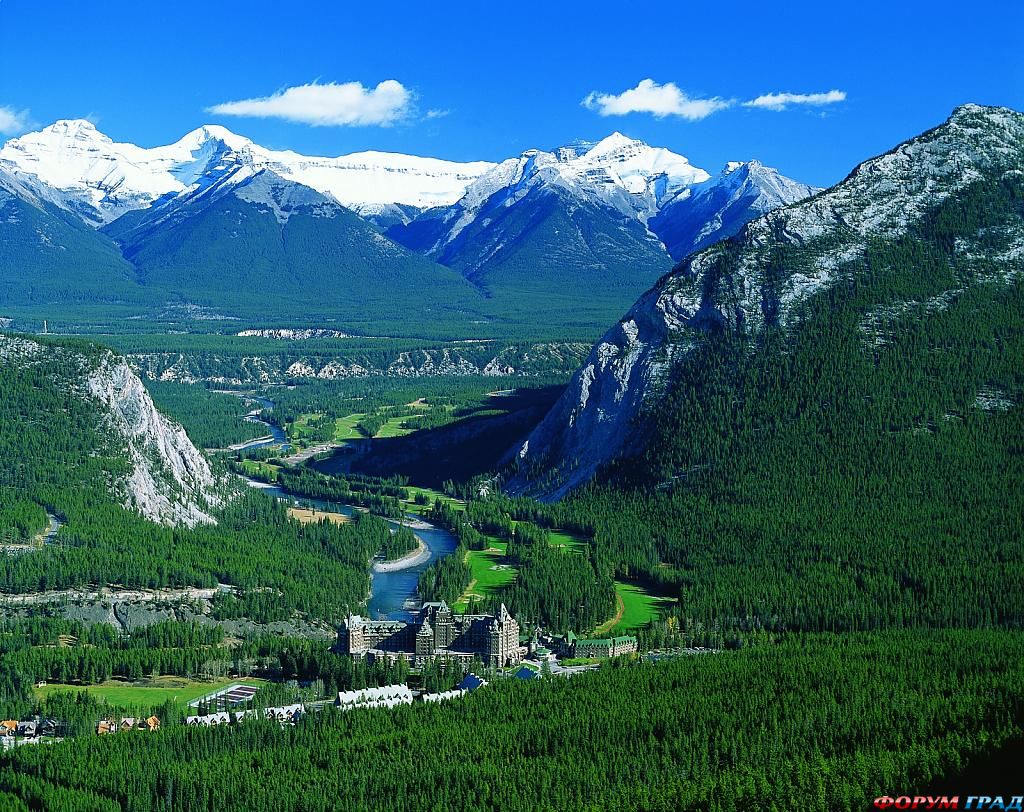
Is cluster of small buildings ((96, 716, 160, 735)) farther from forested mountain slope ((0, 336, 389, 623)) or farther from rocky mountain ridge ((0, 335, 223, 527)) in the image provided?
rocky mountain ridge ((0, 335, 223, 527))

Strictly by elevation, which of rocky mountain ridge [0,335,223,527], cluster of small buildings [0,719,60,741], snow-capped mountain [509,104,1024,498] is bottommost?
cluster of small buildings [0,719,60,741]

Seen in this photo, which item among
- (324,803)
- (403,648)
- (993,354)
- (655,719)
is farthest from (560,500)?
(324,803)

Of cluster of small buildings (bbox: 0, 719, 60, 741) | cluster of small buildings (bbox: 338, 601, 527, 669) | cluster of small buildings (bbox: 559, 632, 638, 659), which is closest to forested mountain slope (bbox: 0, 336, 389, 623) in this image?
cluster of small buildings (bbox: 338, 601, 527, 669)

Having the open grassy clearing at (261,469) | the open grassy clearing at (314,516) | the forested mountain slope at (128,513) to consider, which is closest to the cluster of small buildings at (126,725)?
the forested mountain slope at (128,513)

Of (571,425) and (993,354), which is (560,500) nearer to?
(571,425)

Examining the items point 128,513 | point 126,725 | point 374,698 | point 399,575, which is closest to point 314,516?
point 128,513

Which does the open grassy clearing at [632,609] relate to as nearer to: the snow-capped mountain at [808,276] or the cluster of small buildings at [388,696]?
the cluster of small buildings at [388,696]

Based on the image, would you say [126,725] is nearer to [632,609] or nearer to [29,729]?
[29,729]
